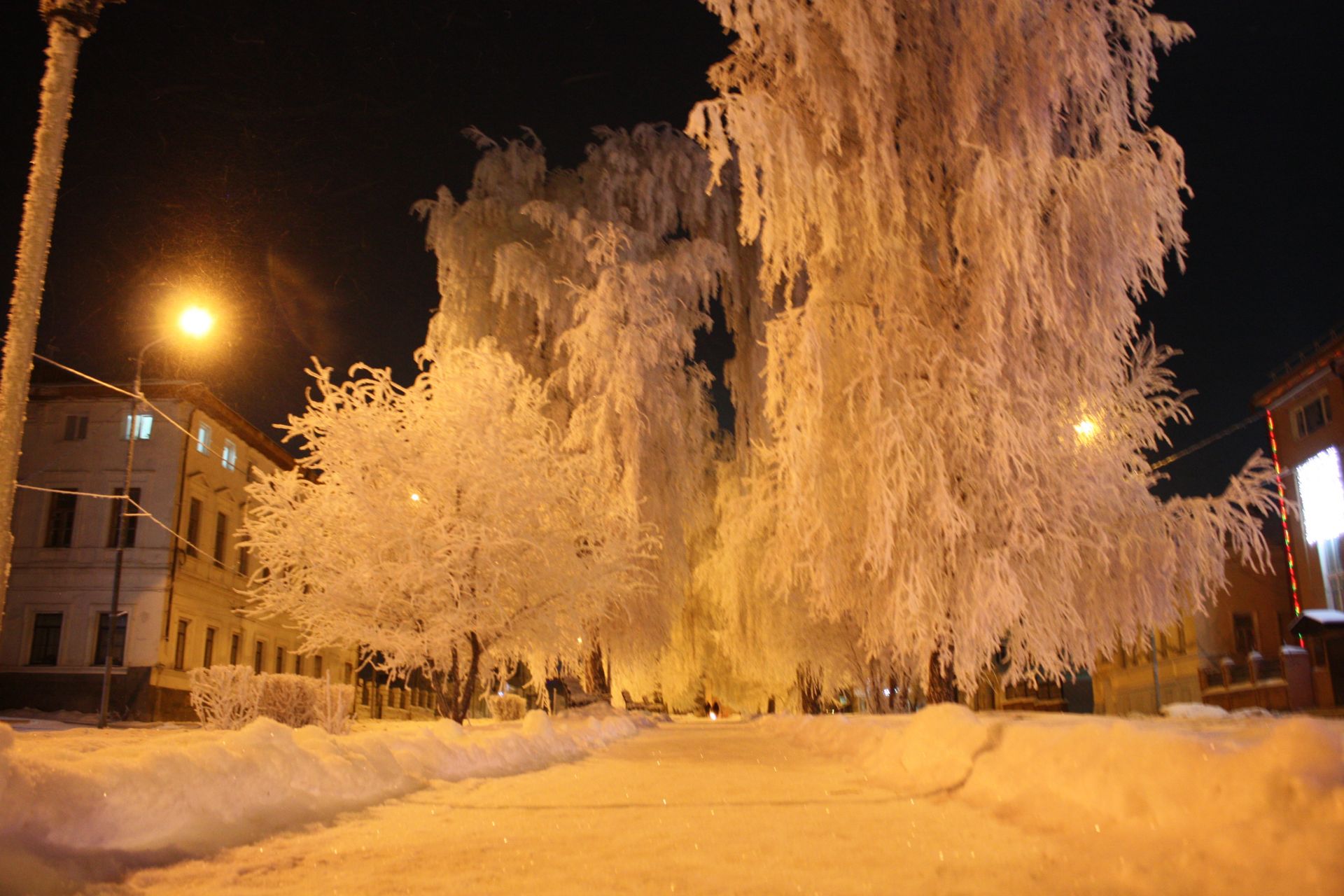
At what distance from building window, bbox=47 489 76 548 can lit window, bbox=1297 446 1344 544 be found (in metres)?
42.6

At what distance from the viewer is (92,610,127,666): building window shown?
33.3 metres

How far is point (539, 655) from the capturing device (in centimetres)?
1936

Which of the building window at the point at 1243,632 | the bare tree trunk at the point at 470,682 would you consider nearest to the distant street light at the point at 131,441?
the bare tree trunk at the point at 470,682

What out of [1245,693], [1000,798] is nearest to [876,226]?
[1000,798]

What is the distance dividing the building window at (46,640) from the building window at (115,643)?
1215mm

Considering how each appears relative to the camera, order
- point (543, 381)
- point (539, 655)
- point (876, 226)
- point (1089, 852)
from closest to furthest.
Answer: point (1089, 852) → point (876, 226) → point (539, 655) → point (543, 381)

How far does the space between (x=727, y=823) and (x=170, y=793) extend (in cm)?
299

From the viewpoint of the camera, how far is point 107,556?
34.7m

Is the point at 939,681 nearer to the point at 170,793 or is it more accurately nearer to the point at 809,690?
the point at 170,793

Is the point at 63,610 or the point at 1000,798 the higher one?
the point at 63,610

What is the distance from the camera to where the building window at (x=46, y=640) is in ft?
109

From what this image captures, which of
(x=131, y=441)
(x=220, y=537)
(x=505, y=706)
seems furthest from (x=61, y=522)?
(x=505, y=706)

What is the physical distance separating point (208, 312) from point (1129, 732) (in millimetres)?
15864

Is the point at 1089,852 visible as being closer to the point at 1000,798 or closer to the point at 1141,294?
the point at 1000,798
